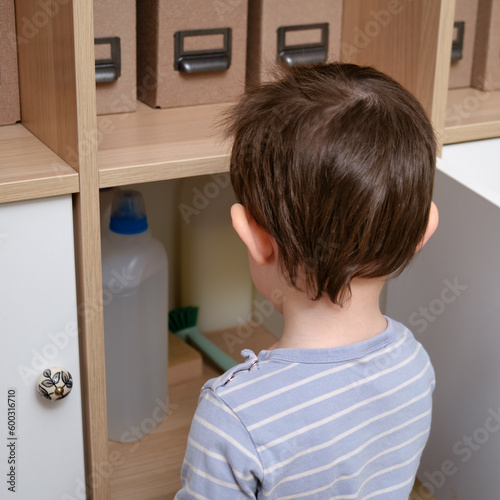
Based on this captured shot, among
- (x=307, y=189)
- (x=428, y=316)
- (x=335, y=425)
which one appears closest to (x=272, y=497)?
(x=335, y=425)

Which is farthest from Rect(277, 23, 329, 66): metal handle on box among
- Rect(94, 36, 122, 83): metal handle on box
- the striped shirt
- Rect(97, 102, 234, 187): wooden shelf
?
the striped shirt

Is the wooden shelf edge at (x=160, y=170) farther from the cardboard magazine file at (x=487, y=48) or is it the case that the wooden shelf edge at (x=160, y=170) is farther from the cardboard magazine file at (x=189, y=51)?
the cardboard magazine file at (x=487, y=48)

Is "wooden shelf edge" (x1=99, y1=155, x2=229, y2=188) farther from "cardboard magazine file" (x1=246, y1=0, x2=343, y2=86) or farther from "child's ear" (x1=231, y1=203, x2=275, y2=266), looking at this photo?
"cardboard magazine file" (x1=246, y1=0, x2=343, y2=86)

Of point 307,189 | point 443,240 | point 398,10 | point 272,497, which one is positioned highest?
point 398,10

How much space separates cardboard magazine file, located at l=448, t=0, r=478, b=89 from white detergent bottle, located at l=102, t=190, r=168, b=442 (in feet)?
1.65

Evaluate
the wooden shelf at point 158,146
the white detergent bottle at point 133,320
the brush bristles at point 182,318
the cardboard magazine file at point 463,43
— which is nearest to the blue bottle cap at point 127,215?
the white detergent bottle at point 133,320

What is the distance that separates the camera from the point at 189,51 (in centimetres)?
101

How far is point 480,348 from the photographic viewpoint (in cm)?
90

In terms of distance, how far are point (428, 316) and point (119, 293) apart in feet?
1.39

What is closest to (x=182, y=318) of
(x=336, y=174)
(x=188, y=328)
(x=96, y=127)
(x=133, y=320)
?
(x=188, y=328)

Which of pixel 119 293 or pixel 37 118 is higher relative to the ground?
pixel 37 118

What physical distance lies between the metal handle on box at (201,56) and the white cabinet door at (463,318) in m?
0.32

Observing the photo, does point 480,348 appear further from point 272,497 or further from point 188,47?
point 188,47

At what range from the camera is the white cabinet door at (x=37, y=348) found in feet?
2.55
